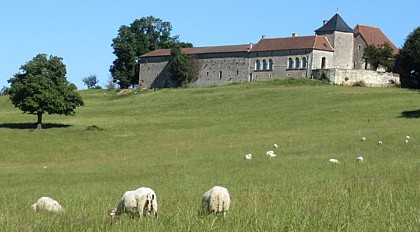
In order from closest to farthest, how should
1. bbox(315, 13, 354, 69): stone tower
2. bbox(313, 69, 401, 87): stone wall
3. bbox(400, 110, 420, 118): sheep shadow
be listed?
1. bbox(400, 110, 420, 118): sheep shadow
2. bbox(313, 69, 401, 87): stone wall
3. bbox(315, 13, 354, 69): stone tower

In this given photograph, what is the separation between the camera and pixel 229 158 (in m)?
36.4

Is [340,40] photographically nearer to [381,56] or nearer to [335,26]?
[335,26]

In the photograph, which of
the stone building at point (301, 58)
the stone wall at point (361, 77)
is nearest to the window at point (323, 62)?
the stone building at point (301, 58)

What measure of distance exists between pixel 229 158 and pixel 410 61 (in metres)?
82.2

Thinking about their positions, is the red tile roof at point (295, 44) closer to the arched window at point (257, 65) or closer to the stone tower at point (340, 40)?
the stone tower at point (340, 40)

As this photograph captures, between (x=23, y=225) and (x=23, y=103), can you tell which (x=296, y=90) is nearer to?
(x=23, y=103)

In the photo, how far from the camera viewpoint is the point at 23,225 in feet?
29.1

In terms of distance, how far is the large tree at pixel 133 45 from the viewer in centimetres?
14925

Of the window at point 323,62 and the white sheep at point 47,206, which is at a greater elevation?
the window at point 323,62

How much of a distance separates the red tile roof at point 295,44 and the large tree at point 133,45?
107 ft

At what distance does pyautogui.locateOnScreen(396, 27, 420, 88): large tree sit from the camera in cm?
10881

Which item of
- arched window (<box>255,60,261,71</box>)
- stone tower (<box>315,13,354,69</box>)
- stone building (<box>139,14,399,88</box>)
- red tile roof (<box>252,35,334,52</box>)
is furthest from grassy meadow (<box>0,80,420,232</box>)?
stone tower (<box>315,13,354,69</box>)

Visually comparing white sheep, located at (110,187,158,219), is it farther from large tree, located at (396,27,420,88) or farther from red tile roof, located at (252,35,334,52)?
red tile roof, located at (252,35,334,52)

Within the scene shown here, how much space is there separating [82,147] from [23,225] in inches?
1764
